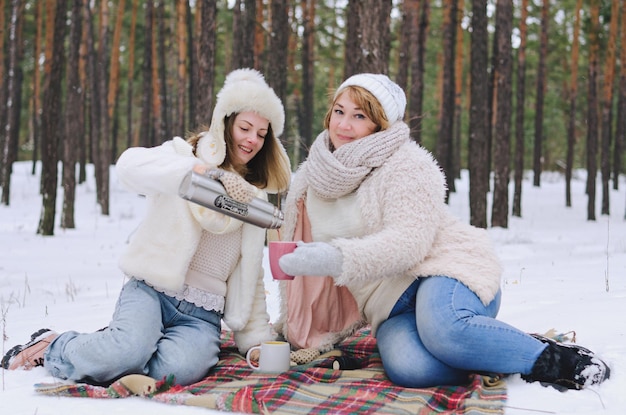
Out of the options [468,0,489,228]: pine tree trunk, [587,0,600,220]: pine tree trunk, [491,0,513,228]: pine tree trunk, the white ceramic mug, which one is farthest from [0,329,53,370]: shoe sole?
[587,0,600,220]: pine tree trunk

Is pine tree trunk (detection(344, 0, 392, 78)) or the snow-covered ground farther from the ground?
pine tree trunk (detection(344, 0, 392, 78))

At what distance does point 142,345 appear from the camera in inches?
117

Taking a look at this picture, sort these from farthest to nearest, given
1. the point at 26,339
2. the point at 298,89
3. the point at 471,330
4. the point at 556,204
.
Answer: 1. the point at 298,89
2. the point at 556,204
3. the point at 26,339
4. the point at 471,330

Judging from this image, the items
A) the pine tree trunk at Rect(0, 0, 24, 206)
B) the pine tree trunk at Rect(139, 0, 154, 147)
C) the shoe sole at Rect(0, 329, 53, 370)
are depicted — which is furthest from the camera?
the pine tree trunk at Rect(139, 0, 154, 147)

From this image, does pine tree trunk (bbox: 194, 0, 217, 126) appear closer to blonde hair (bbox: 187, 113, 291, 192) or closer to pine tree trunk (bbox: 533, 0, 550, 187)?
blonde hair (bbox: 187, 113, 291, 192)

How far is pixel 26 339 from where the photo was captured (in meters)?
3.94

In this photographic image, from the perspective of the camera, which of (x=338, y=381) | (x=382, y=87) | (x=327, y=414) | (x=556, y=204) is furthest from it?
(x=556, y=204)

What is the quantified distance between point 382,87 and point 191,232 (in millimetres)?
1183

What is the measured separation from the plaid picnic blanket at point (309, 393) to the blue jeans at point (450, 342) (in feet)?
0.21

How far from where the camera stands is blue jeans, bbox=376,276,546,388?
2803 millimetres

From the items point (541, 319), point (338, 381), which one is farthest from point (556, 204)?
point (338, 381)

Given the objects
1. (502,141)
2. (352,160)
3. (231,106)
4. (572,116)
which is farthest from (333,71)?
(352,160)

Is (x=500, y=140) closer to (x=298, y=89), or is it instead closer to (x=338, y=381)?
(x=338, y=381)

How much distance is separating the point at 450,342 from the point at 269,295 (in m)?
2.92
